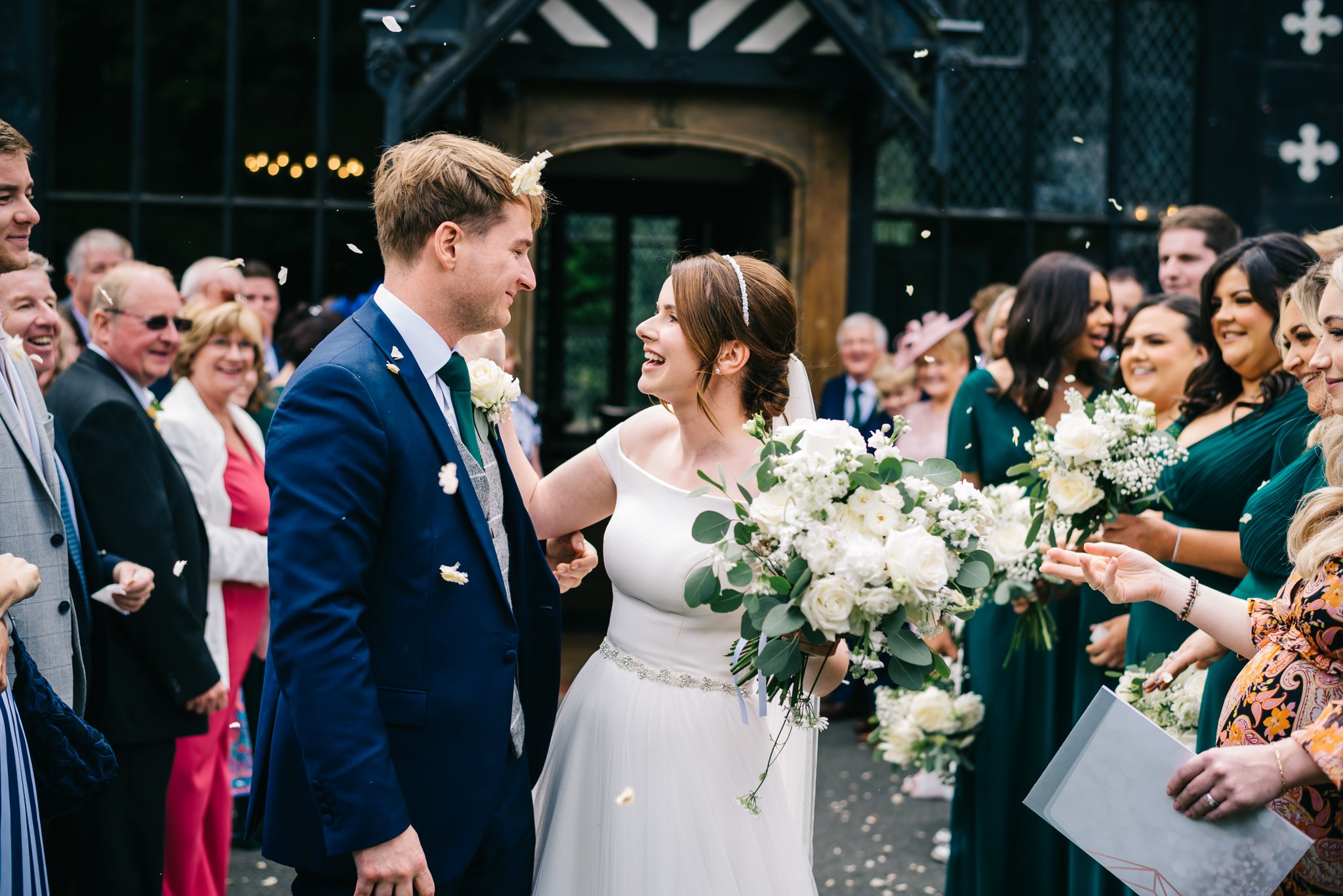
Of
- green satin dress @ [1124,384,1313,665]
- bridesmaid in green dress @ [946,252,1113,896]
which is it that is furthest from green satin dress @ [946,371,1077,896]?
green satin dress @ [1124,384,1313,665]

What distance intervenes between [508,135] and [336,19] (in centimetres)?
208

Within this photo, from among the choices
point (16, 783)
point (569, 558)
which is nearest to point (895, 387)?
point (569, 558)

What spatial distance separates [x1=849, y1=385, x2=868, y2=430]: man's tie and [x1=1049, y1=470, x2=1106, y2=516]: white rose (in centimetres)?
446

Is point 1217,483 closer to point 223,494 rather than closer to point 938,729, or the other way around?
point 938,729

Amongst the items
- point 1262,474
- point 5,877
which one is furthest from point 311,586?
point 1262,474

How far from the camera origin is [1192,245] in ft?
18.5

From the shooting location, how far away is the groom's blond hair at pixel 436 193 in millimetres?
2654

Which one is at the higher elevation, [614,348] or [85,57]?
[85,57]

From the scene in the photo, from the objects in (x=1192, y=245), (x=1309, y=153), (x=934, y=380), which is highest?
(x=1309, y=153)

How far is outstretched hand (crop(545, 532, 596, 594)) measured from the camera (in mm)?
3494

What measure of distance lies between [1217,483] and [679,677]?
2.04 metres

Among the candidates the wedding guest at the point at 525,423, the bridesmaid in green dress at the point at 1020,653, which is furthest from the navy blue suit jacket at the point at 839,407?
the bridesmaid in green dress at the point at 1020,653

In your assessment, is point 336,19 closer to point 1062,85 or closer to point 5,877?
point 1062,85

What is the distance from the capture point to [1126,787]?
2.64 metres
